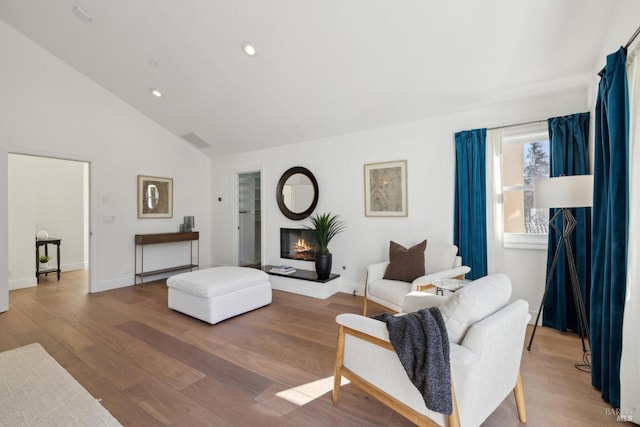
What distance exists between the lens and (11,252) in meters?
4.69

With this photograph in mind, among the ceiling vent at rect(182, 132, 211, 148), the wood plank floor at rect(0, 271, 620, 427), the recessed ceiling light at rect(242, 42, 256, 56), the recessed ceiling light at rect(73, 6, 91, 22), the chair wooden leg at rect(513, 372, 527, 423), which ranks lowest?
the wood plank floor at rect(0, 271, 620, 427)

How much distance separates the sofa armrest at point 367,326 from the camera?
1.56 meters

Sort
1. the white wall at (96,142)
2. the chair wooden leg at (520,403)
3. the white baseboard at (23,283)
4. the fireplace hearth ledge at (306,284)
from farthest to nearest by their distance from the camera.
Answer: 1. the white baseboard at (23,283)
2. the fireplace hearth ledge at (306,284)
3. the white wall at (96,142)
4. the chair wooden leg at (520,403)

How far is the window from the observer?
3227 millimetres

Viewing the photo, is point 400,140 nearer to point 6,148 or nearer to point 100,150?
point 100,150

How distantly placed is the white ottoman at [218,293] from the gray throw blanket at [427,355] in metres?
2.35

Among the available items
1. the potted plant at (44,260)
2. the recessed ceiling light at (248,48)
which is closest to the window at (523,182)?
the recessed ceiling light at (248,48)

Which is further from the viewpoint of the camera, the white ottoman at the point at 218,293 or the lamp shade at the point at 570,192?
the white ottoman at the point at 218,293

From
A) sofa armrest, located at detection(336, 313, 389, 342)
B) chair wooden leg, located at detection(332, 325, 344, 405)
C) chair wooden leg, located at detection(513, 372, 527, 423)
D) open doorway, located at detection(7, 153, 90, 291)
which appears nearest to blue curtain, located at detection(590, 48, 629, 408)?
chair wooden leg, located at detection(513, 372, 527, 423)

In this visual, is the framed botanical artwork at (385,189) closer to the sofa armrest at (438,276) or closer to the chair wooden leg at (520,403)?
the sofa armrest at (438,276)

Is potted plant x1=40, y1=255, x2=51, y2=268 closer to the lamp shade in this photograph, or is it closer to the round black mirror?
the round black mirror

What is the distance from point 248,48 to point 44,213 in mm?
5762

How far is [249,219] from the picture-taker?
6145 mm

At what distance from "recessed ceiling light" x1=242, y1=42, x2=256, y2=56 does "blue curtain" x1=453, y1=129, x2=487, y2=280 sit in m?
2.54
